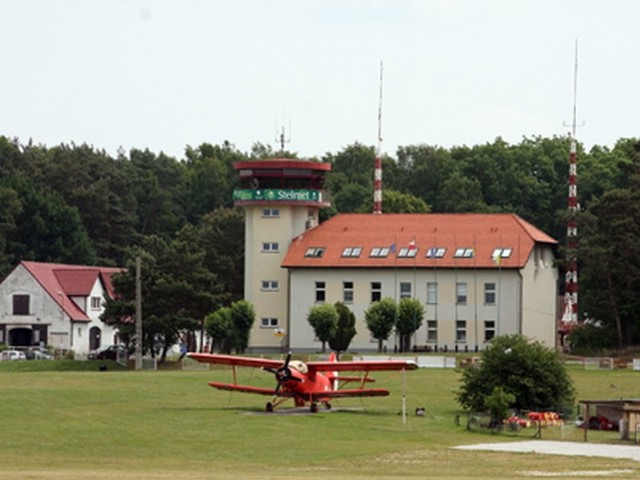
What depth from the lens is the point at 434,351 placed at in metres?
101

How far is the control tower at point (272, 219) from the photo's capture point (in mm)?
105125

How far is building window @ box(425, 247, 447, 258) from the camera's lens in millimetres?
102938

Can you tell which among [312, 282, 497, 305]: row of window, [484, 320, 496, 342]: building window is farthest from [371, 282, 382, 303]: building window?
[484, 320, 496, 342]: building window

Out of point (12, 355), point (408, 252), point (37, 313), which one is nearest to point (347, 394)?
point (12, 355)

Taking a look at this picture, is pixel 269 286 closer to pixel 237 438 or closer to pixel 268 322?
pixel 268 322

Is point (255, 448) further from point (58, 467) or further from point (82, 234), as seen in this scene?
point (82, 234)

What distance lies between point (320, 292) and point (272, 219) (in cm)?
549

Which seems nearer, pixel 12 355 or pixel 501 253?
pixel 12 355

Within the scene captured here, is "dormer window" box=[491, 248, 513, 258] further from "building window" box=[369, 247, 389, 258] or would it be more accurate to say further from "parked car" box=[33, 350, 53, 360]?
"parked car" box=[33, 350, 53, 360]

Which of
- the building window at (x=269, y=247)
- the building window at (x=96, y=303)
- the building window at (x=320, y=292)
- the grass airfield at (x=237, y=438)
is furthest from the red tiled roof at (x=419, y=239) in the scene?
the grass airfield at (x=237, y=438)

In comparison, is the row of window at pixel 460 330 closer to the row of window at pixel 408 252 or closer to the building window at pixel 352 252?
the row of window at pixel 408 252

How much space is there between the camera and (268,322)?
105000mm

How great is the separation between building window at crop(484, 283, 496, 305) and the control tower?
11801mm

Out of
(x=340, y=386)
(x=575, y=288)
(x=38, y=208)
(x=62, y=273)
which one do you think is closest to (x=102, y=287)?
(x=62, y=273)
